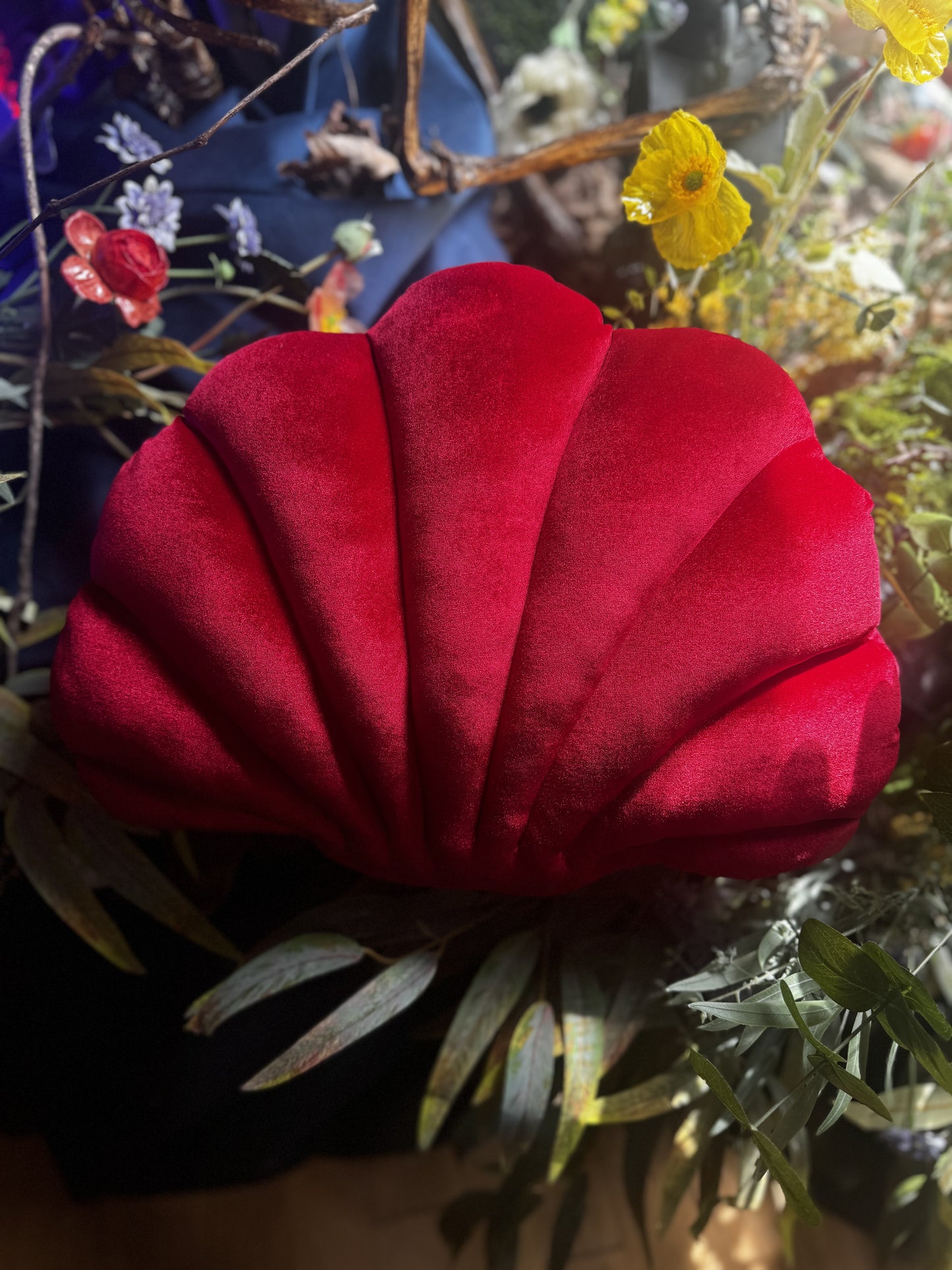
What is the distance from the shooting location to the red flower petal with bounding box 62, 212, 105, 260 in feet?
1.73

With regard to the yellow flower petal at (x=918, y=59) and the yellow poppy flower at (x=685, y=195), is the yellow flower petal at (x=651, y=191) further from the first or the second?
the yellow flower petal at (x=918, y=59)

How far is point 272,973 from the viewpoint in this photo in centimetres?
54

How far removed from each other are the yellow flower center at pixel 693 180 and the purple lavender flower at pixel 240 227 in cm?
26

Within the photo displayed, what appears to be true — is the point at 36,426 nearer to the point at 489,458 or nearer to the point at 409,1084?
the point at 489,458

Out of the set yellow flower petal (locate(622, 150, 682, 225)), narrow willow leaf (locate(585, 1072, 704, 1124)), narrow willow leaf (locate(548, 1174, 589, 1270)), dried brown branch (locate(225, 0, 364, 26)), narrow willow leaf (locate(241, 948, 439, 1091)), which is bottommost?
narrow willow leaf (locate(548, 1174, 589, 1270))

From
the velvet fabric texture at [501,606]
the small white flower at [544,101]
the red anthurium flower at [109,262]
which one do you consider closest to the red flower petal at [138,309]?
the red anthurium flower at [109,262]

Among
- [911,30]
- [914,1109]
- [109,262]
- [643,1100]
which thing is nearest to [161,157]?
[109,262]

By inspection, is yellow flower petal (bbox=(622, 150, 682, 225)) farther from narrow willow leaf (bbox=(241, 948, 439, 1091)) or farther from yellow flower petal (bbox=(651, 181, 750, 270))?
narrow willow leaf (bbox=(241, 948, 439, 1091))

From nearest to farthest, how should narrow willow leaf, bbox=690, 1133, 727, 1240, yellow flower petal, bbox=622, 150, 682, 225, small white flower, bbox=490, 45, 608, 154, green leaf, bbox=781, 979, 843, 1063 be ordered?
1. green leaf, bbox=781, 979, 843, 1063
2. yellow flower petal, bbox=622, 150, 682, 225
3. narrow willow leaf, bbox=690, 1133, 727, 1240
4. small white flower, bbox=490, 45, 608, 154

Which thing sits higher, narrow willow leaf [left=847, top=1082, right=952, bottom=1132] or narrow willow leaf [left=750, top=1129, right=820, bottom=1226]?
narrow willow leaf [left=750, top=1129, right=820, bottom=1226]

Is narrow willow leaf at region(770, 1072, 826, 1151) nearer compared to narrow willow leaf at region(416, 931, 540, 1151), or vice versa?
narrow willow leaf at region(770, 1072, 826, 1151)

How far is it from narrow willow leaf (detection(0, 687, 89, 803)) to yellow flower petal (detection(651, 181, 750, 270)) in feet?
1.46

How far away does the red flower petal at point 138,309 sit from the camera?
552 millimetres

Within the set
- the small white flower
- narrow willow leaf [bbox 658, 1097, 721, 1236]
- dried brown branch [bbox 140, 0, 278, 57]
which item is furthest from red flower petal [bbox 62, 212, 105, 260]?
narrow willow leaf [bbox 658, 1097, 721, 1236]
